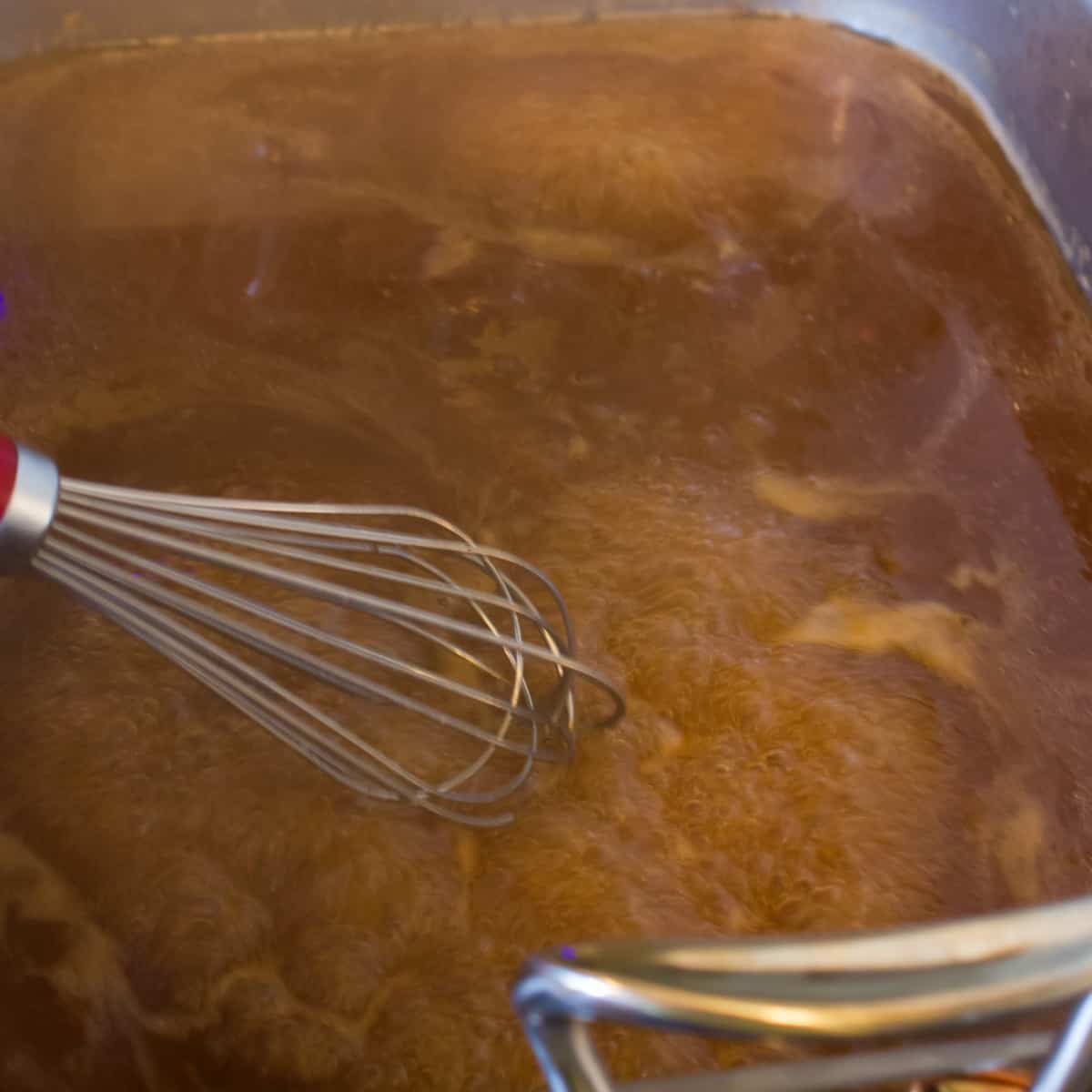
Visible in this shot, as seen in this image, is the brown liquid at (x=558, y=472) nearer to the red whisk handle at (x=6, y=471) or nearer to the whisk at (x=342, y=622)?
the whisk at (x=342, y=622)

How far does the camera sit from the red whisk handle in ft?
1.56

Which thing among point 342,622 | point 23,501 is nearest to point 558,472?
point 342,622

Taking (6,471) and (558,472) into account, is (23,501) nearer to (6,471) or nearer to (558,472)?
(6,471)

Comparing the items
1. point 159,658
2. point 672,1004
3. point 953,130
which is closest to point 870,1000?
point 672,1004

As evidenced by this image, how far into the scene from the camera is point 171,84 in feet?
3.00

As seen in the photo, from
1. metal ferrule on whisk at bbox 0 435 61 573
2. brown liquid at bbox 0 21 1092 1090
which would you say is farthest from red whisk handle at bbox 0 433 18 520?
brown liquid at bbox 0 21 1092 1090

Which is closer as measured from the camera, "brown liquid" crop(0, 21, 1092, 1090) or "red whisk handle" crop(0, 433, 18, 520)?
"red whisk handle" crop(0, 433, 18, 520)

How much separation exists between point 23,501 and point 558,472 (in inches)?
15.2

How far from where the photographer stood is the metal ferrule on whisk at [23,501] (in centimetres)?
48

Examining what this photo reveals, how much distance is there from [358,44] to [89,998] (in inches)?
31.1

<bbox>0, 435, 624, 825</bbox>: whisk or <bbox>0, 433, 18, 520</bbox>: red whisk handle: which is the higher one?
<bbox>0, 433, 18, 520</bbox>: red whisk handle

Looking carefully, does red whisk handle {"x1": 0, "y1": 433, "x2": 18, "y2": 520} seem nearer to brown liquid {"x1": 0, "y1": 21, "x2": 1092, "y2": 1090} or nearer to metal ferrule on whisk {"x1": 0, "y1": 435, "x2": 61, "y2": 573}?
metal ferrule on whisk {"x1": 0, "y1": 435, "x2": 61, "y2": 573}

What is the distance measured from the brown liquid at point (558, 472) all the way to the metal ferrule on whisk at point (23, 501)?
0.71 ft

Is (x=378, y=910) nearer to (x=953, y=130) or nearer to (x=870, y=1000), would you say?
(x=870, y=1000)
